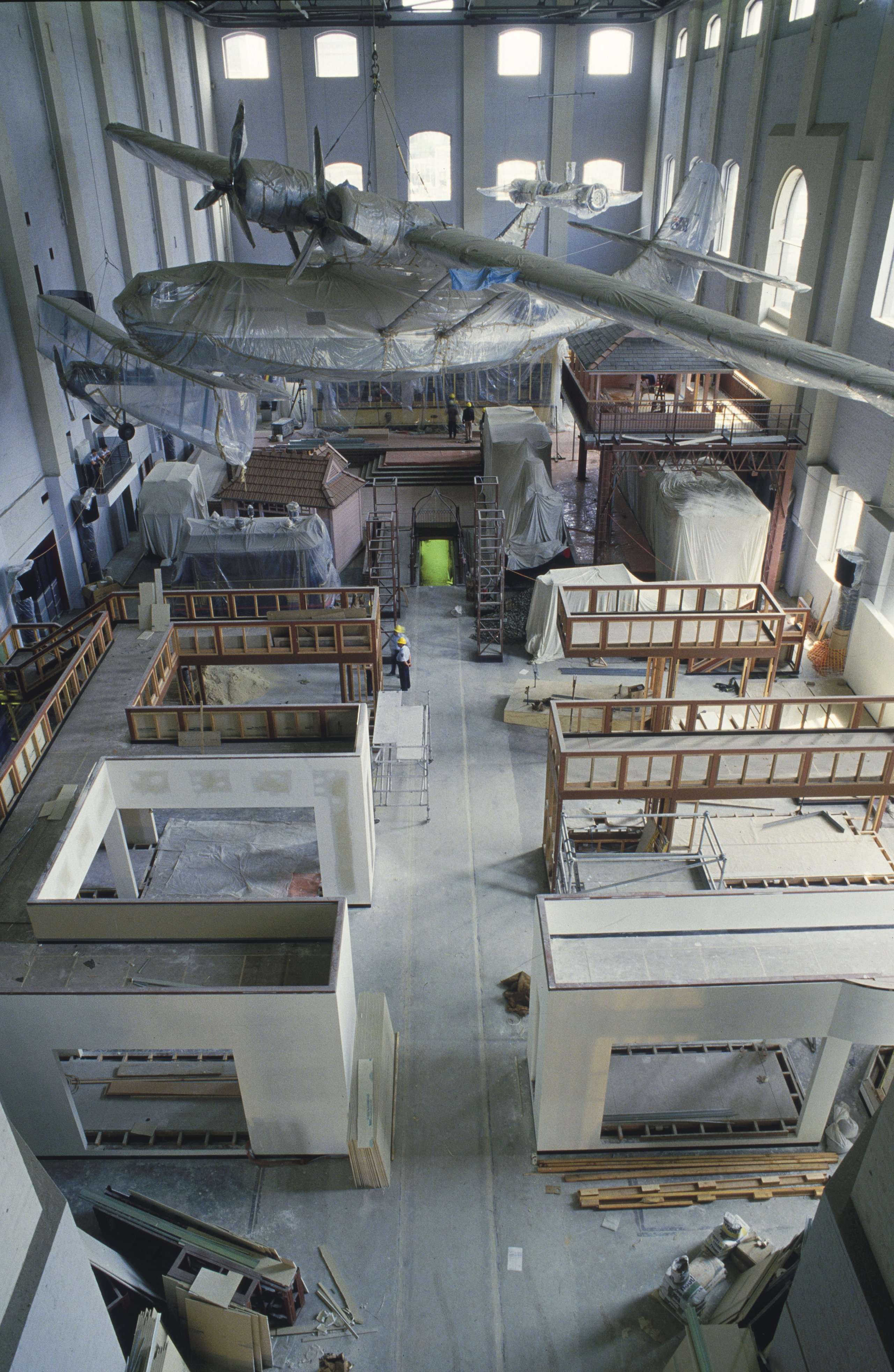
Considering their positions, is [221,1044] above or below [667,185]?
below

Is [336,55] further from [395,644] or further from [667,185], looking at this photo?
[395,644]

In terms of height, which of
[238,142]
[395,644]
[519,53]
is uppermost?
[519,53]

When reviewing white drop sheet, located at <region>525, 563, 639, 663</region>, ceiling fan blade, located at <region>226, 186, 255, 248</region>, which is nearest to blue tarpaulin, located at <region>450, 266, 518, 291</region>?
ceiling fan blade, located at <region>226, 186, 255, 248</region>

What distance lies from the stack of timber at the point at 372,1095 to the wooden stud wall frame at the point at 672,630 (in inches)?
317

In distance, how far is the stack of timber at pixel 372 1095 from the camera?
10.2 meters

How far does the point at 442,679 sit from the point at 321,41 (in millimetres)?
30305

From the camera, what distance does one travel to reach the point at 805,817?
15953 millimetres

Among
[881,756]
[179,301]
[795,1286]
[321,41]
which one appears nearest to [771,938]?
[881,756]

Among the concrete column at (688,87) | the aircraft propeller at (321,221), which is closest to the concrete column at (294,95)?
the concrete column at (688,87)

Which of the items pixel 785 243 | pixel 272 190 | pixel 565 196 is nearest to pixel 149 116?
pixel 565 196

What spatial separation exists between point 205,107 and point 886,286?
2949 centimetres

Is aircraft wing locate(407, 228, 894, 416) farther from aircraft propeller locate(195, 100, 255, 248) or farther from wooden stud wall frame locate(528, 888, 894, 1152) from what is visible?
wooden stud wall frame locate(528, 888, 894, 1152)

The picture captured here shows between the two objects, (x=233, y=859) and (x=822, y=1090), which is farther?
(x=233, y=859)

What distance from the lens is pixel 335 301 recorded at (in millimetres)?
19766
